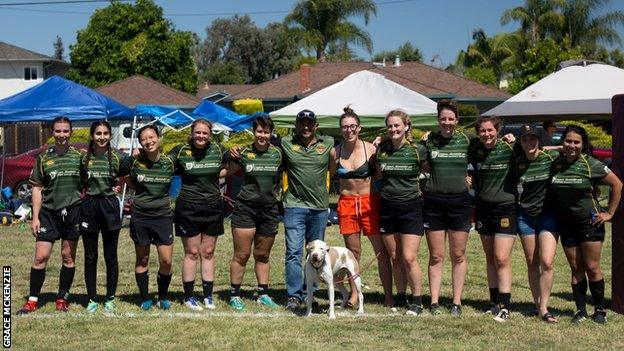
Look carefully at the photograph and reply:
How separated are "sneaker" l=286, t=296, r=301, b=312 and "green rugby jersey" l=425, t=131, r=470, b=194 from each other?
1763 mm

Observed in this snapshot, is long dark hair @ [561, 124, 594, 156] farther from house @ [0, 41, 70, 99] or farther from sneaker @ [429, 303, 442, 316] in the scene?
house @ [0, 41, 70, 99]

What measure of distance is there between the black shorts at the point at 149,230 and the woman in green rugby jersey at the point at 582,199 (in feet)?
11.8

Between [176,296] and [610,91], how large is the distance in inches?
438

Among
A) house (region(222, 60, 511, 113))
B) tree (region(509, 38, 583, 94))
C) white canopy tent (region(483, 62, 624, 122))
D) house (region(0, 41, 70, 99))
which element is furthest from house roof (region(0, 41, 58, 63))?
white canopy tent (region(483, 62, 624, 122))

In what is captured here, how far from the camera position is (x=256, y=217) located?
28.8 ft

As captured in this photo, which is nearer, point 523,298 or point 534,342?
point 534,342

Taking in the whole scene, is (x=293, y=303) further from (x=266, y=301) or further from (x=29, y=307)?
(x=29, y=307)

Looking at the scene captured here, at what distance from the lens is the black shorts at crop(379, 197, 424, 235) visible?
840cm

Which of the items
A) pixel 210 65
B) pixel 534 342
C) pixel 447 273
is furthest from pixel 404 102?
pixel 210 65

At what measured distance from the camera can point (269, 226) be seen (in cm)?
884

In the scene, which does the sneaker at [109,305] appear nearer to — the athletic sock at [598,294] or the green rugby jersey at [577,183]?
the green rugby jersey at [577,183]

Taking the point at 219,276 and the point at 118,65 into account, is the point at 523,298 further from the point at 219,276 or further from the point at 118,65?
the point at 118,65

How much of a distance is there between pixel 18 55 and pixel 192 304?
5856 cm

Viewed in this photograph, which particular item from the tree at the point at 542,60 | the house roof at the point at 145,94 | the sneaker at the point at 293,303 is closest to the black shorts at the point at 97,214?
the sneaker at the point at 293,303
